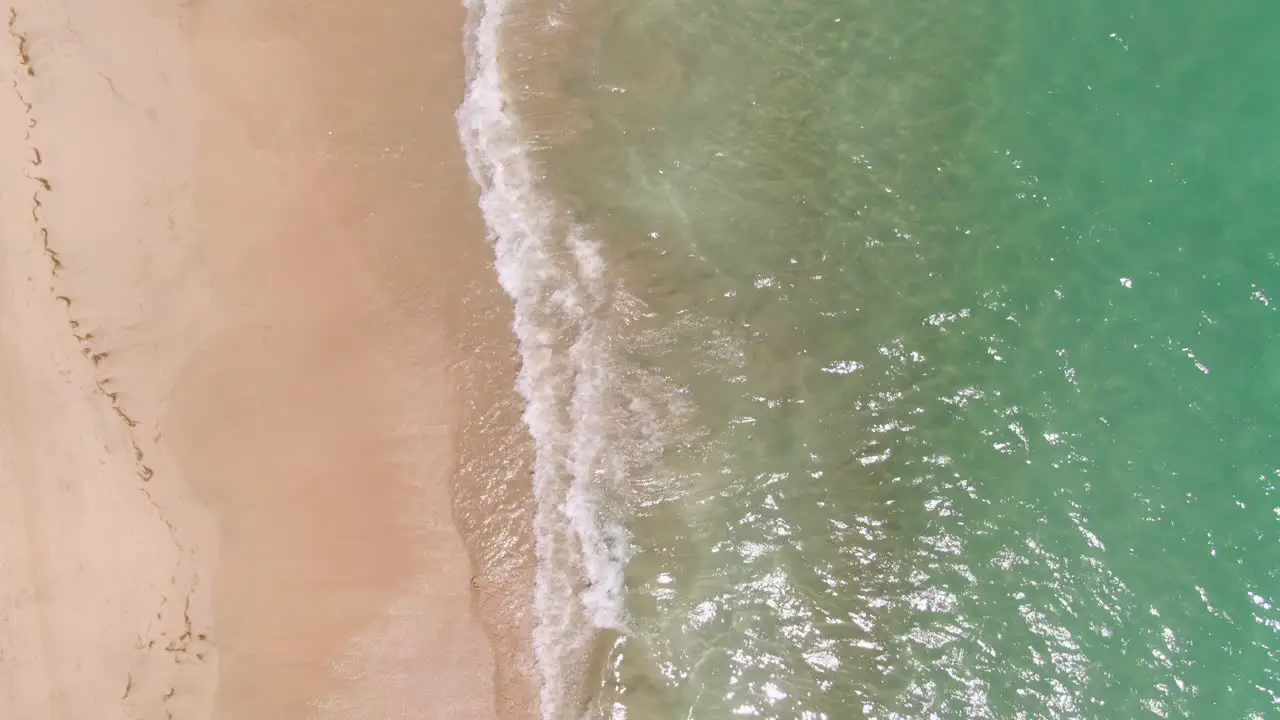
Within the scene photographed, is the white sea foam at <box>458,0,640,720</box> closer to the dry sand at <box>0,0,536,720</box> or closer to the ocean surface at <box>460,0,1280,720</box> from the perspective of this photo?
the ocean surface at <box>460,0,1280,720</box>

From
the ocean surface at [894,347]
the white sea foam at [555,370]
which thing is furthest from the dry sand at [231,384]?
the ocean surface at [894,347]

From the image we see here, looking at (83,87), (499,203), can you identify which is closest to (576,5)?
(499,203)

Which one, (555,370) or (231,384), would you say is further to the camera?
(555,370)

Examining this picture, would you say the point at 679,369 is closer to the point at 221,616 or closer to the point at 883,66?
the point at 883,66

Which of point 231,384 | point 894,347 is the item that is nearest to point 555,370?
point 231,384

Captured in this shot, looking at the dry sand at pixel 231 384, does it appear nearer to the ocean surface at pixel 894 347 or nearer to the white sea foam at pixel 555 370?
the white sea foam at pixel 555 370

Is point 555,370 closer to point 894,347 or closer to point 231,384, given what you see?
point 231,384
